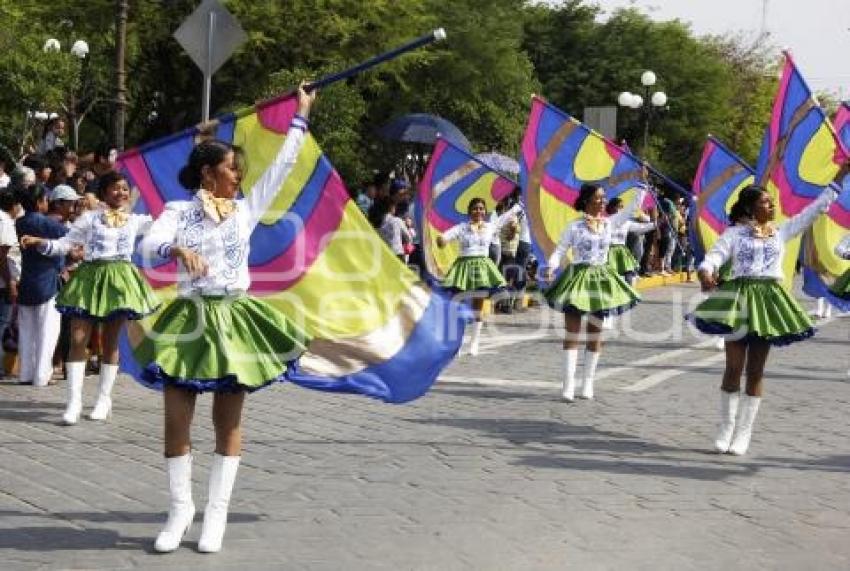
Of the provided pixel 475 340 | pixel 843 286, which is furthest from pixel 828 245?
pixel 475 340

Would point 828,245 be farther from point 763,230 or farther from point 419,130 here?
point 419,130

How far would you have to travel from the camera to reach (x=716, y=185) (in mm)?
13992

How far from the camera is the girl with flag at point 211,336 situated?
18.7ft

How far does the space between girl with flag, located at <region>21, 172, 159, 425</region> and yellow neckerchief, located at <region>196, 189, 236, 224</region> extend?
2.98m

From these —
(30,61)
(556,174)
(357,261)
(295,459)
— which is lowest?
(295,459)

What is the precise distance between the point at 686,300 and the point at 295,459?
15.8 meters

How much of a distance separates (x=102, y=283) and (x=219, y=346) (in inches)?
135

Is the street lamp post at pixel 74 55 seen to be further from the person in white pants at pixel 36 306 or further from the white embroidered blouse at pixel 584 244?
the white embroidered blouse at pixel 584 244

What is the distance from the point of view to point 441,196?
603 inches

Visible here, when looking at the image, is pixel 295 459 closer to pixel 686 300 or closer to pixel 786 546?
pixel 786 546

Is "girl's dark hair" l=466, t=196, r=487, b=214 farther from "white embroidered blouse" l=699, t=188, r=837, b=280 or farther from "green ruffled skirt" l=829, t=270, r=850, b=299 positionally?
"white embroidered blouse" l=699, t=188, r=837, b=280

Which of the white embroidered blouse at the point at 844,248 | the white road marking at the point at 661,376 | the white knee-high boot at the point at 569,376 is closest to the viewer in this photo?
the white knee-high boot at the point at 569,376

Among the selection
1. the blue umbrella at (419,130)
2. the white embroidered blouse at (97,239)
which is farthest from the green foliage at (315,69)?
the white embroidered blouse at (97,239)

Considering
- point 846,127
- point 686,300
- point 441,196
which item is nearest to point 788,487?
point 846,127
